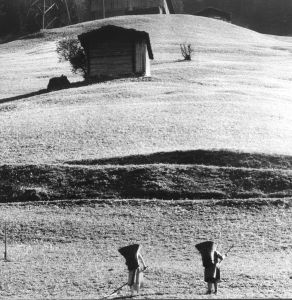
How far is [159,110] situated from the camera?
39406 mm

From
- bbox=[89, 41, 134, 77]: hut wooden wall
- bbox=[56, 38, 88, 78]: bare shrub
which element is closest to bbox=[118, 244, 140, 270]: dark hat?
bbox=[89, 41, 134, 77]: hut wooden wall

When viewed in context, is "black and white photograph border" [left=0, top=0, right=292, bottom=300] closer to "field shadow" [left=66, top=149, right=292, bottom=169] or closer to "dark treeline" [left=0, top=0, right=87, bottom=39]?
"field shadow" [left=66, top=149, right=292, bottom=169]

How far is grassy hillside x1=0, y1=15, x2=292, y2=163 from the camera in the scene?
107 feet

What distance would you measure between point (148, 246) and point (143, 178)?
6.67 metres

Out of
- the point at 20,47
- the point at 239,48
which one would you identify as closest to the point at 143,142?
the point at 239,48

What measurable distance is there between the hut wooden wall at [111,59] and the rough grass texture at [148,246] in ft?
94.1

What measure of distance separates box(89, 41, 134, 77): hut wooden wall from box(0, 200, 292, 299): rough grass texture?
94.1 feet

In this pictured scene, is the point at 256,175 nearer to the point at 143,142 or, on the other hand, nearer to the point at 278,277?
the point at 143,142

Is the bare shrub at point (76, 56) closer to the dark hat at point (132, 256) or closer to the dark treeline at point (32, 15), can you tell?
the dark hat at point (132, 256)

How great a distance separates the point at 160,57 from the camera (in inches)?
2586

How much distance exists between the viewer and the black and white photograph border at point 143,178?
18.1m

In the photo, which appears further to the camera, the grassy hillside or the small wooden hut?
the small wooden hut

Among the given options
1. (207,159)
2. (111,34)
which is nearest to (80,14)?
(111,34)

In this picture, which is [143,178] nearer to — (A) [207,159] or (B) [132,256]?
(A) [207,159]
